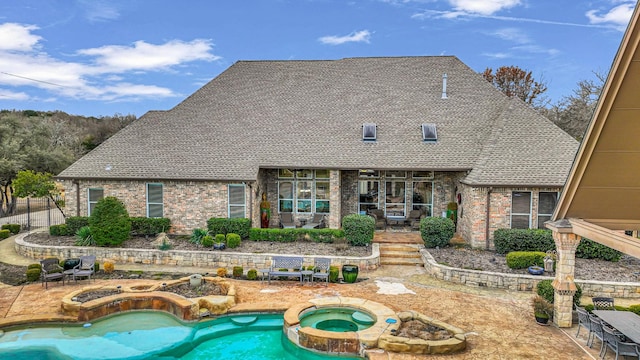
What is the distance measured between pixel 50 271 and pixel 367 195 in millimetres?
14294

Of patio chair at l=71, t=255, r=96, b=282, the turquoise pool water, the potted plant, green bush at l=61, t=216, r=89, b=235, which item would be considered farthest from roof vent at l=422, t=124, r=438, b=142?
green bush at l=61, t=216, r=89, b=235

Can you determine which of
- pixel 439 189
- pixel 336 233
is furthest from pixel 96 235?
pixel 439 189

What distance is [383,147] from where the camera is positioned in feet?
66.0

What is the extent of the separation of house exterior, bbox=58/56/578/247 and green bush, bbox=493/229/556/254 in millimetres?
860

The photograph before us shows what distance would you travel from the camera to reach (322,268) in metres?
14.4

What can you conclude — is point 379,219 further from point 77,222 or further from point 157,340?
point 77,222

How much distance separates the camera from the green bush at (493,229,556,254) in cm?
1570

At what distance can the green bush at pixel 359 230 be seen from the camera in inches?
659

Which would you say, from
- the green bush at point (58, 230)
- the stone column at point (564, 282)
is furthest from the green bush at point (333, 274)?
the green bush at point (58, 230)

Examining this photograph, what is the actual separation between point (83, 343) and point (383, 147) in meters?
14.9

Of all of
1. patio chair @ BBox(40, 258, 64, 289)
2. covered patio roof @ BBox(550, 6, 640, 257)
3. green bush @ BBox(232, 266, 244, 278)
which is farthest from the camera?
green bush @ BBox(232, 266, 244, 278)

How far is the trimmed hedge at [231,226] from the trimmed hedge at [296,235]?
32 centimetres

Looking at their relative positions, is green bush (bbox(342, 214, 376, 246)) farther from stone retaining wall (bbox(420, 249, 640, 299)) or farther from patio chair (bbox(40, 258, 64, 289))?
patio chair (bbox(40, 258, 64, 289))

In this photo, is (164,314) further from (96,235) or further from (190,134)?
(190,134)
